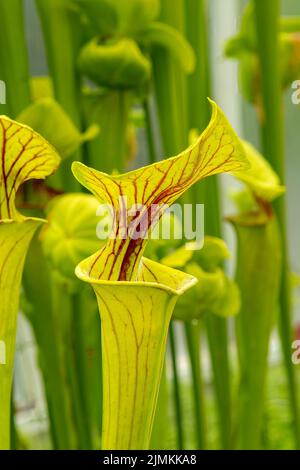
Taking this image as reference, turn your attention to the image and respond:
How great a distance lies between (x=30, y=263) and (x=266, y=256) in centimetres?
23

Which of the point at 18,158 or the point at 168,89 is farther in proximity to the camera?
the point at 168,89

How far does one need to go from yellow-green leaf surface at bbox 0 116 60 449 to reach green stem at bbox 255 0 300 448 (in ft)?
1.24

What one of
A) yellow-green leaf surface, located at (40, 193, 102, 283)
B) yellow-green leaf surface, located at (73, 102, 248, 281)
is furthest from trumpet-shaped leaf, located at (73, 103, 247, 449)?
yellow-green leaf surface, located at (40, 193, 102, 283)

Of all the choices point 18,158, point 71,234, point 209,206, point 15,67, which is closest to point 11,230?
point 18,158

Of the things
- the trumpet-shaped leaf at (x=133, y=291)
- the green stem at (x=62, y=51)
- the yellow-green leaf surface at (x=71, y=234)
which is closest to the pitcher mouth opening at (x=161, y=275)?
the trumpet-shaped leaf at (x=133, y=291)

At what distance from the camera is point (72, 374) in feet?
2.12

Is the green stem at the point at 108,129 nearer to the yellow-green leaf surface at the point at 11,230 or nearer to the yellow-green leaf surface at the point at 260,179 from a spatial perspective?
the yellow-green leaf surface at the point at 260,179

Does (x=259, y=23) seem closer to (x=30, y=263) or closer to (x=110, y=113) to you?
(x=110, y=113)

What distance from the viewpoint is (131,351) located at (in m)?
0.35

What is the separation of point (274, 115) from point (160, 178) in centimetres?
41

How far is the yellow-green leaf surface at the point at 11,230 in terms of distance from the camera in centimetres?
35

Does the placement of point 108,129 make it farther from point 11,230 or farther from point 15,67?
point 11,230

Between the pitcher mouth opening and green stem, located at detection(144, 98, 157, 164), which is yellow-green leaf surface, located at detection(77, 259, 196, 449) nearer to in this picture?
the pitcher mouth opening
